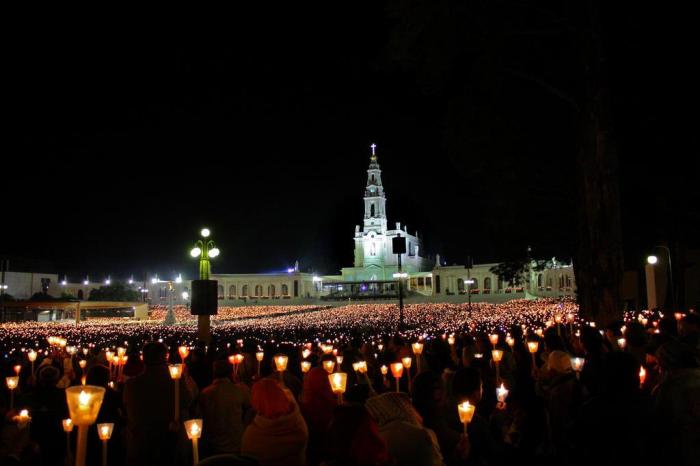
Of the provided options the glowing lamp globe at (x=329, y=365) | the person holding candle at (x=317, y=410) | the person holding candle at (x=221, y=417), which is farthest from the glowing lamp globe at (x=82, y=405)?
the glowing lamp globe at (x=329, y=365)

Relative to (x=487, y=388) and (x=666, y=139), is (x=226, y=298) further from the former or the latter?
(x=487, y=388)

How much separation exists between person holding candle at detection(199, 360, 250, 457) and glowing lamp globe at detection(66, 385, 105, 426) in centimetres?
204

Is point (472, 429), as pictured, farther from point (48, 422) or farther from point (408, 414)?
point (48, 422)

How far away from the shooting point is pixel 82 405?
3178mm

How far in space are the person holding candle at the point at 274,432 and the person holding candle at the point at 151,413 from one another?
1439mm

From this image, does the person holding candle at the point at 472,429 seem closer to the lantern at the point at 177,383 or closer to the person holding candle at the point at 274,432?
the person holding candle at the point at 274,432

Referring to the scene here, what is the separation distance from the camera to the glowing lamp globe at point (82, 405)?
3.16 metres

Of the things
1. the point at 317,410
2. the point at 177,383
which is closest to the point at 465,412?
the point at 317,410

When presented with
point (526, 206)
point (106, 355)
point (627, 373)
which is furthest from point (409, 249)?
point (627, 373)

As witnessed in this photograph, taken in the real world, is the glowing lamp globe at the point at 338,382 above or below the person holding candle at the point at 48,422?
above

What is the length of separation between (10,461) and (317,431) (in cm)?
241

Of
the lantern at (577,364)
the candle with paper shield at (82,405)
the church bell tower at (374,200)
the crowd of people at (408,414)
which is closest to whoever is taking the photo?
the candle with paper shield at (82,405)

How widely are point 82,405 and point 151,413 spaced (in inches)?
82.4

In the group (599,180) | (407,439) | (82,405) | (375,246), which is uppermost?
(375,246)
